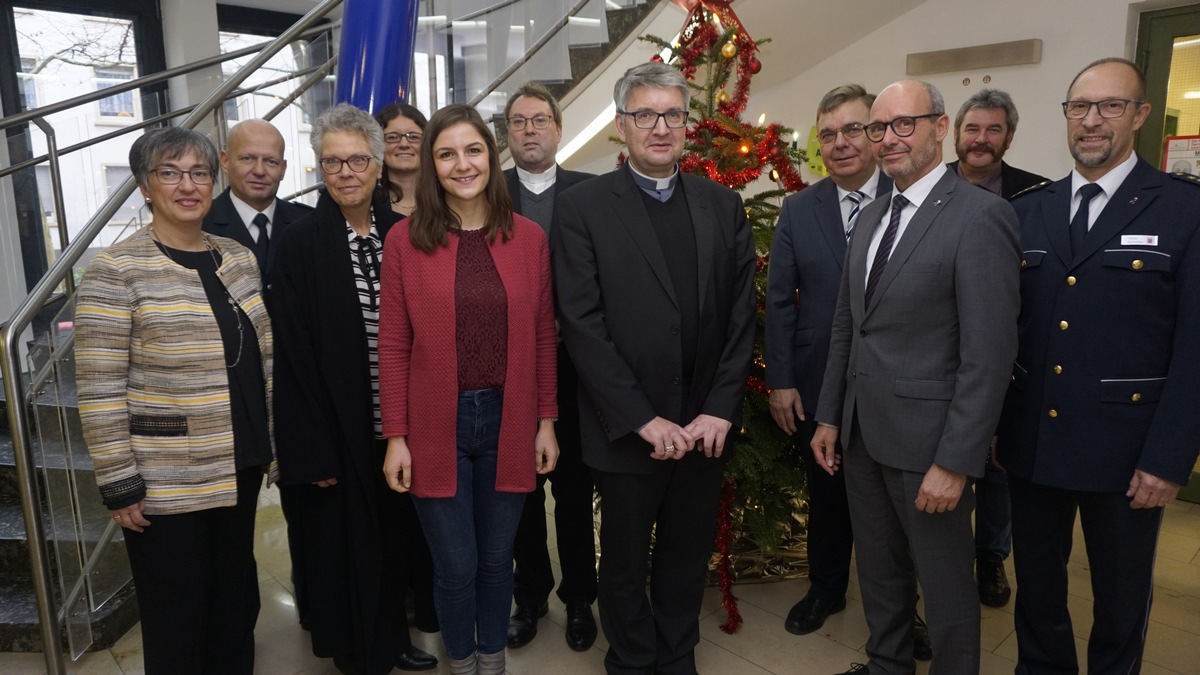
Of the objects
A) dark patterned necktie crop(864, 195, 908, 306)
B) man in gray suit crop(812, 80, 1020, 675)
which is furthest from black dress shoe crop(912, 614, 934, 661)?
dark patterned necktie crop(864, 195, 908, 306)

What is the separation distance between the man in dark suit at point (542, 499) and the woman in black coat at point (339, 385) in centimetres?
52

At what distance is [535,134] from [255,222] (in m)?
1.00

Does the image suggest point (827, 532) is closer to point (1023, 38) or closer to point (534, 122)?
point (534, 122)

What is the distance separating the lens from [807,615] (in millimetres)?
2598

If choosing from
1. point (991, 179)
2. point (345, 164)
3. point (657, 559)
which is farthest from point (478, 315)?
point (991, 179)

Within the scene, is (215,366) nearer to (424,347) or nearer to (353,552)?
(424,347)

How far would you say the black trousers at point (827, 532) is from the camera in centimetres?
252

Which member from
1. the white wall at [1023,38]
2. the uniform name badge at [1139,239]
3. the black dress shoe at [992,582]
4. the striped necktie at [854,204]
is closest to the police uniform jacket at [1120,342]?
the uniform name badge at [1139,239]

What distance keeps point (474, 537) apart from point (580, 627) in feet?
2.31

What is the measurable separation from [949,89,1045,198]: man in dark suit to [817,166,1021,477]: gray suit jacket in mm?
1252

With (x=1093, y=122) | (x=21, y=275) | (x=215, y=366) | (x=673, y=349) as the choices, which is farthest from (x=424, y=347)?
(x=21, y=275)

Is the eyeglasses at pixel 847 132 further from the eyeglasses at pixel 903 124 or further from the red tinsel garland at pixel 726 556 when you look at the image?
the red tinsel garland at pixel 726 556

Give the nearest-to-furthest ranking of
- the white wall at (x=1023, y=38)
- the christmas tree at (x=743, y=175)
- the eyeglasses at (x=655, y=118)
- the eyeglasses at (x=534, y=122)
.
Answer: the eyeglasses at (x=655, y=118) → the eyeglasses at (x=534, y=122) → the christmas tree at (x=743, y=175) → the white wall at (x=1023, y=38)

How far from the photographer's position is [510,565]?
2.11 metres
